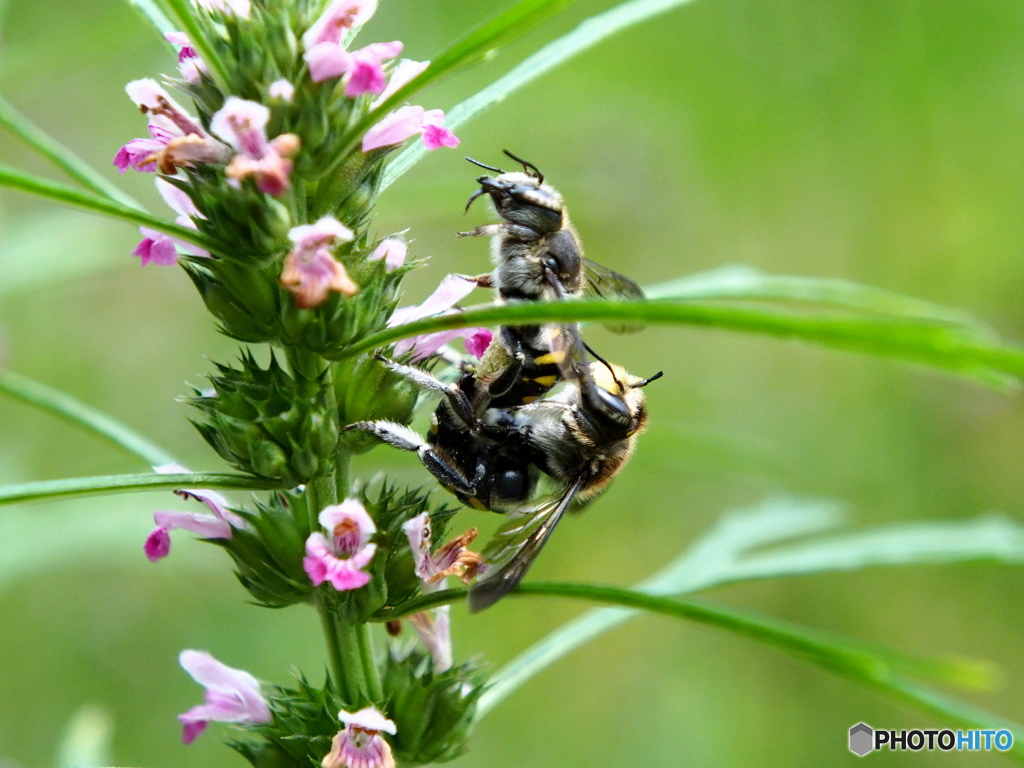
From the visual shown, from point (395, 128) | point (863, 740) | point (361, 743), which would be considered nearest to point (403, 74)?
point (395, 128)

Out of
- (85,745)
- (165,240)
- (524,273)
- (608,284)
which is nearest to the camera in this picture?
(165,240)

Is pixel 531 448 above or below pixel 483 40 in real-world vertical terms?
above

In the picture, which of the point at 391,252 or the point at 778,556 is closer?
the point at 391,252

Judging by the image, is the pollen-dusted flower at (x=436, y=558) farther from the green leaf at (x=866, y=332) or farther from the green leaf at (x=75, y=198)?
the green leaf at (x=866, y=332)

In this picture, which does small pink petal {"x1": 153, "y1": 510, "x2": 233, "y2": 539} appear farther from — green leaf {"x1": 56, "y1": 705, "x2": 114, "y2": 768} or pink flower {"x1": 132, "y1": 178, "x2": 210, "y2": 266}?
green leaf {"x1": 56, "y1": 705, "x2": 114, "y2": 768}

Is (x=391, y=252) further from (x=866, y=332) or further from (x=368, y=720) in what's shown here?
(x=866, y=332)

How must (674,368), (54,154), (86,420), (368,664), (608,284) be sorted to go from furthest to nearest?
1. (674,368)
2. (608,284)
3. (86,420)
4. (54,154)
5. (368,664)
